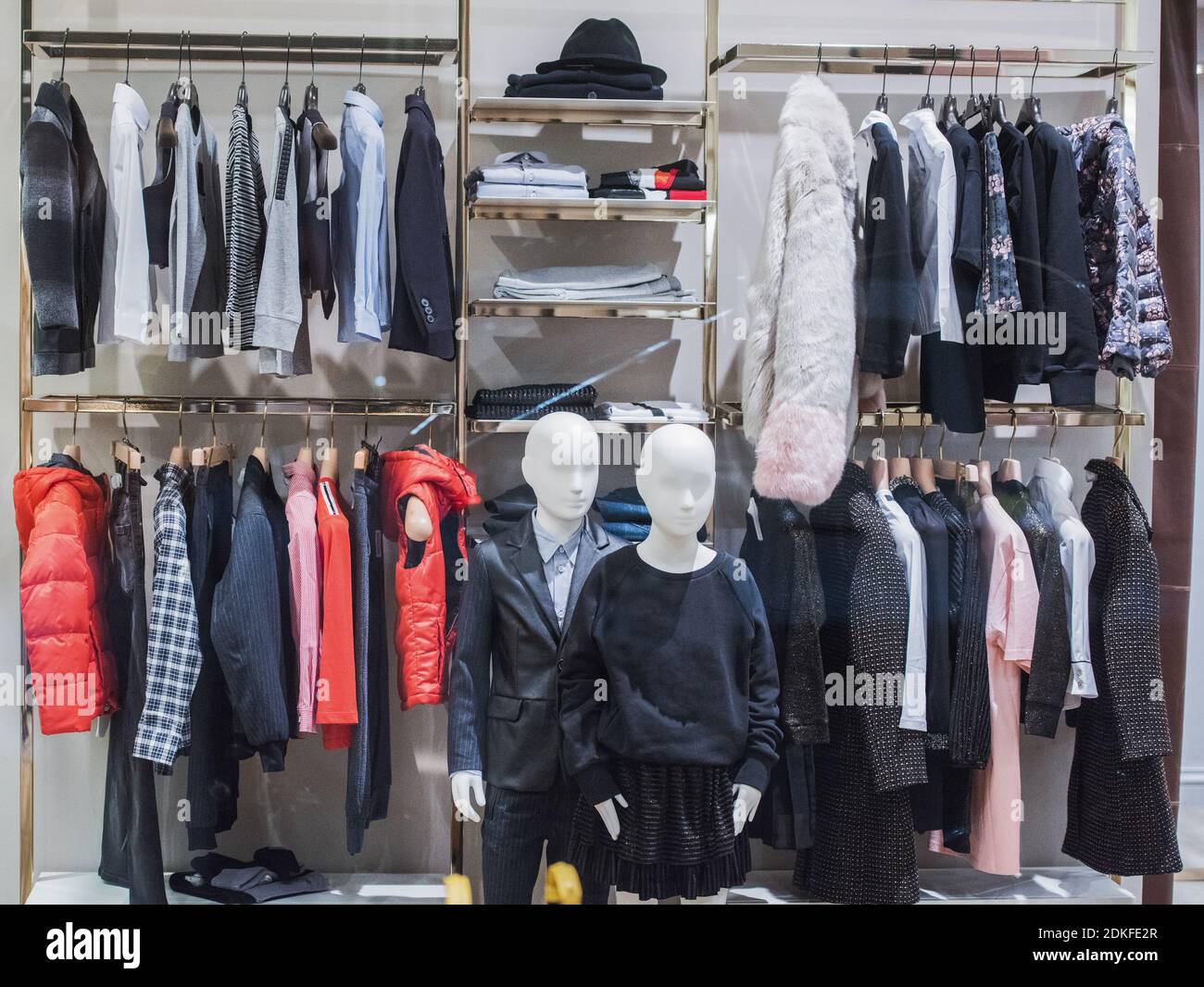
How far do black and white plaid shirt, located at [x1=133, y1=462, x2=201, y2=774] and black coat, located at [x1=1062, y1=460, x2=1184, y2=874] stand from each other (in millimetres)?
2314

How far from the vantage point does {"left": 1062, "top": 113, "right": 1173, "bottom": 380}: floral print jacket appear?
9.16 ft

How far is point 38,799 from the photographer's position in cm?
289

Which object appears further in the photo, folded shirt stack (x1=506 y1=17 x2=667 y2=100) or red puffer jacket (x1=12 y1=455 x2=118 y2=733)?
folded shirt stack (x1=506 y1=17 x2=667 y2=100)

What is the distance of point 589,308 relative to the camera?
114 inches

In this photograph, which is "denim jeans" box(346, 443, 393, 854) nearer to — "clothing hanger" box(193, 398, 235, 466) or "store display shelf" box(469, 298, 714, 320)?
"clothing hanger" box(193, 398, 235, 466)

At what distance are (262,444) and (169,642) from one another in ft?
2.01

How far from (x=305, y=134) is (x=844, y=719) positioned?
204 cm

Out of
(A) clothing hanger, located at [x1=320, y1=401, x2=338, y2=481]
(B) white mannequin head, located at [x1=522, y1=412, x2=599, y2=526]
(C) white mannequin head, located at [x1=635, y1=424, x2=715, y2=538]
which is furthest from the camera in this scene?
(A) clothing hanger, located at [x1=320, y1=401, x2=338, y2=481]

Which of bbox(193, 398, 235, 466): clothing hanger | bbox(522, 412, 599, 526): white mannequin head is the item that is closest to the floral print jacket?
bbox(522, 412, 599, 526): white mannequin head

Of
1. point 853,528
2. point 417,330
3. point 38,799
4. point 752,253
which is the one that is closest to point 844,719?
point 853,528

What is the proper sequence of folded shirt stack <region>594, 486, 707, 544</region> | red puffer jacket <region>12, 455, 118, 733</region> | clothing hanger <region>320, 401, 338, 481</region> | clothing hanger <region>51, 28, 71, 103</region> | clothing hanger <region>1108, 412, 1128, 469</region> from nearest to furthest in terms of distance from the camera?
folded shirt stack <region>594, 486, 707, 544</region> < red puffer jacket <region>12, 455, 118, 733</region> < clothing hanger <region>51, 28, 71, 103</region> < clothing hanger <region>320, 401, 338, 481</region> < clothing hanger <region>1108, 412, 1128, 469</region>

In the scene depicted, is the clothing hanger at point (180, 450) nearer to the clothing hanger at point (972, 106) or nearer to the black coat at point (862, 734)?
the black coat at point (862, 734)

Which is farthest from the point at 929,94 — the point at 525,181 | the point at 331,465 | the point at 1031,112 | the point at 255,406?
the point at 255,406

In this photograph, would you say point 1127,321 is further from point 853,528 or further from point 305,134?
point 305,134
